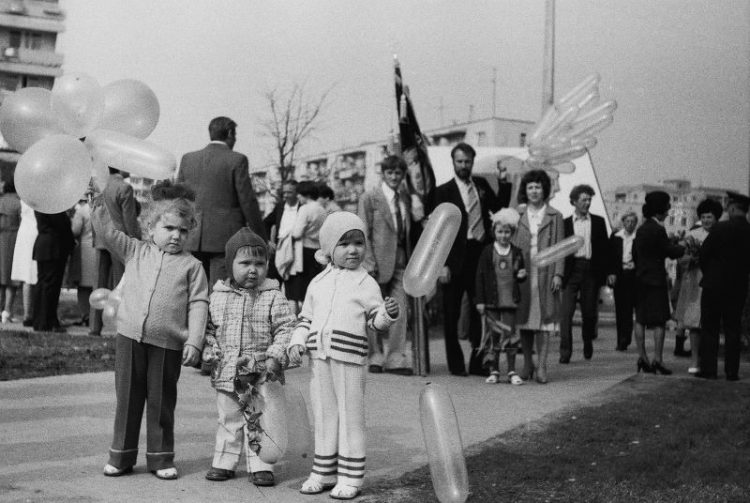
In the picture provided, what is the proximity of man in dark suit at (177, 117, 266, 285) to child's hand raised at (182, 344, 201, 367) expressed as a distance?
3.30 metres

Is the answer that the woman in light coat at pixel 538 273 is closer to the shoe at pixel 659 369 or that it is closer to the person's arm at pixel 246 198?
the shoe at pixel 659 369

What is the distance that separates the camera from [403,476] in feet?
18.4

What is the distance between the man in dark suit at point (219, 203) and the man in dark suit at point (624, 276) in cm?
605

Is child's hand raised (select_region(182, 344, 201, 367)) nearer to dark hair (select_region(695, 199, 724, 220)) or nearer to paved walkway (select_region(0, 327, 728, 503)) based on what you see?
paved walkway (select_region(0, 327, 728, 503))

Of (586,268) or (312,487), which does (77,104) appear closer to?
(312,487)

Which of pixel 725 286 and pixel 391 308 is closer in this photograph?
pixel 391 308

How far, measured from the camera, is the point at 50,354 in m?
9.80

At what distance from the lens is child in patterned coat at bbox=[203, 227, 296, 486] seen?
211 inches

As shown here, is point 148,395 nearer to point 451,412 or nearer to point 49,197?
point 49,197

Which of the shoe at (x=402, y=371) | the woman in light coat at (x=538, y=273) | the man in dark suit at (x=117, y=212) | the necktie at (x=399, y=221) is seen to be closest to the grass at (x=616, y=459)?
the woman in light coat at (x=538, y=273)

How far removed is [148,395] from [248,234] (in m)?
1.02

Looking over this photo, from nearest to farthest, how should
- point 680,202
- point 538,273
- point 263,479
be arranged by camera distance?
1. point 263,479
2. point 538,273
3. point 680,202

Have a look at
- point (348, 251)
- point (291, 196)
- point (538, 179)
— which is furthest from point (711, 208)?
point (348, 251)

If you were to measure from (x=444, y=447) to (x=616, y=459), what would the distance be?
184 cm
